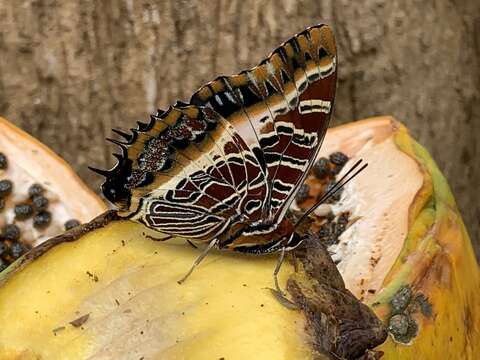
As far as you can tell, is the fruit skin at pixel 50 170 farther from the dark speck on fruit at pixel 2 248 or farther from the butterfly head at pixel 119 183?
the butterfly head at pixel 119 183

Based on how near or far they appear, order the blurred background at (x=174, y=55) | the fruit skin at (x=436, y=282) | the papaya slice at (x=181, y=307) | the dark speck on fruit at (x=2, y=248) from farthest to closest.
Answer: the blurred background at (x=174, y=55)
the dark speck on fruit at (x=2, y=248)
the fruit skin at (x=436, y=282)
the papaya slice at (x=181, y=307)

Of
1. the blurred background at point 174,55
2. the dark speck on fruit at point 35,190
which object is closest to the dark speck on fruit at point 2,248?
the dark speck on fruit at point 35,190

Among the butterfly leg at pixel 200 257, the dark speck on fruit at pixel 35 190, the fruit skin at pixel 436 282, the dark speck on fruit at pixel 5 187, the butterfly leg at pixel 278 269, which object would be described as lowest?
the fruit skin at pixel 436 282

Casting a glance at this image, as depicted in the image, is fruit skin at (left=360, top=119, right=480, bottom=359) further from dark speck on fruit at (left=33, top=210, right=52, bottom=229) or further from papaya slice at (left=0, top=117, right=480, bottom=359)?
dark speck on fruit at (left=33, top=210, right=52, bottom=229)

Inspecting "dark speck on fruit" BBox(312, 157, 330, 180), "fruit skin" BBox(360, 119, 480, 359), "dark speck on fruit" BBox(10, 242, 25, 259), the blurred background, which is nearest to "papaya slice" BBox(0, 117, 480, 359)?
"fruit skin" BBox(360, 119, 480, 359)

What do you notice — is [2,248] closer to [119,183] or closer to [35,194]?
[35,194]

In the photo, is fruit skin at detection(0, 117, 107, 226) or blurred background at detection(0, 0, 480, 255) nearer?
fruit skin at detection(0, 117, 107, 226)

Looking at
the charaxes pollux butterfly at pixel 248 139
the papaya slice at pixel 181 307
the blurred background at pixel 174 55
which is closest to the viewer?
the papaya slice at pixel 181 307

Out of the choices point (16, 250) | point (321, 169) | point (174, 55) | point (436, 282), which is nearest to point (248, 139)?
point (436, 282)
